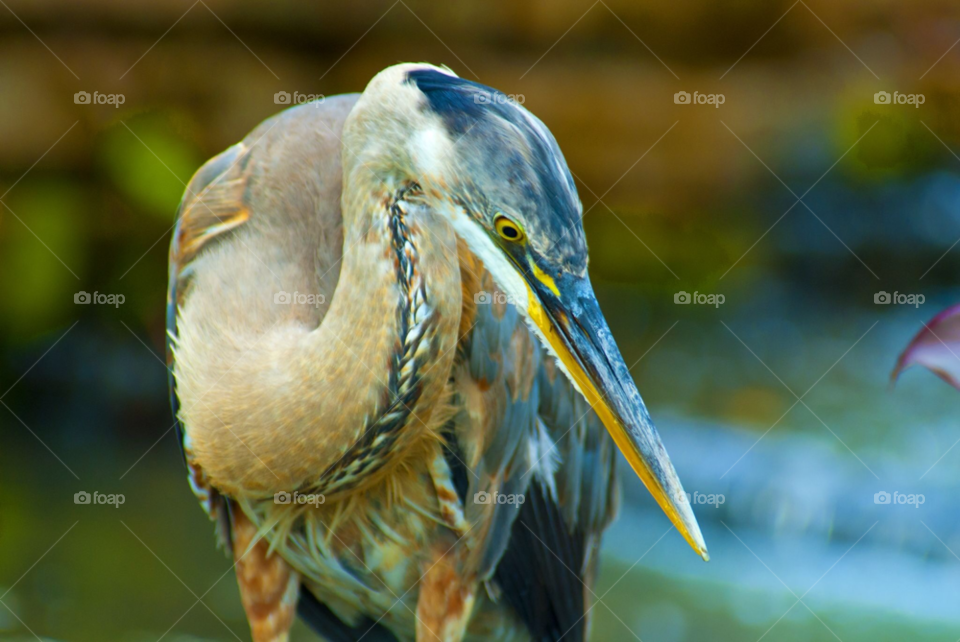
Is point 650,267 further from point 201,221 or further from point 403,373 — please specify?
point 403,373

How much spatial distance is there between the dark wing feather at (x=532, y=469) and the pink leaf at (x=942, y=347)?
816 mm

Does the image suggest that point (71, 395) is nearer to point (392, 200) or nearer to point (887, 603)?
point (392, 200)

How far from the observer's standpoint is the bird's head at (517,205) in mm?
1389

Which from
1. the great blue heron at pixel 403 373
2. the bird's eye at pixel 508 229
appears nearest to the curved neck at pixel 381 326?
the great blue heron at pixel 403 373

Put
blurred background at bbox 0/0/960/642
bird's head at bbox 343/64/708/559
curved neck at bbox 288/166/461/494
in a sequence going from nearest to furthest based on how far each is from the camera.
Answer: bird's head at bbox 343/64/708/559 → curved neck at bbox 288/166/461/494 → blurred background at bbox 0/0/960/642

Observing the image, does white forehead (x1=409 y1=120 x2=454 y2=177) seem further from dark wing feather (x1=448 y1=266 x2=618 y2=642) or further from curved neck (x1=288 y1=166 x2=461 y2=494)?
dark wing feather (x1=448 y1=266 x2=618 y2=642)

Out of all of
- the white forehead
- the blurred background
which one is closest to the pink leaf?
the white forehead

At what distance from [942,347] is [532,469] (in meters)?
0.98

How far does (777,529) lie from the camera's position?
11.6 ft

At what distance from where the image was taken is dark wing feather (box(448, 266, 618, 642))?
1.95m

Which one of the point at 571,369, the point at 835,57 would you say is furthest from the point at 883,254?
the point at 571,369

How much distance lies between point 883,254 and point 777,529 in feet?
6.31

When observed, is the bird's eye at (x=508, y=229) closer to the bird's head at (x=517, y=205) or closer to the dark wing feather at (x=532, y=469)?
the bird's head at (x=517, y=205)

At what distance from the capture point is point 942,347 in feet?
4.61
